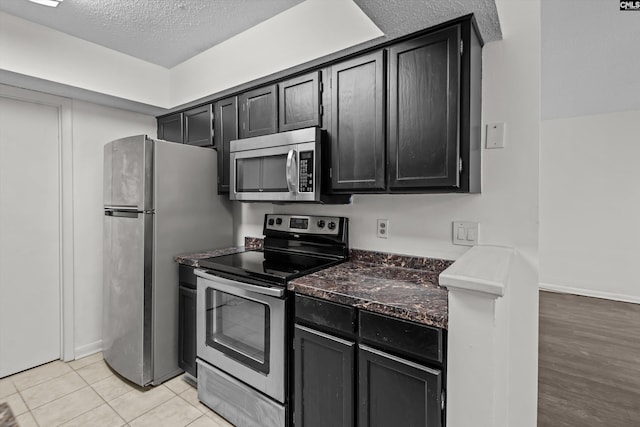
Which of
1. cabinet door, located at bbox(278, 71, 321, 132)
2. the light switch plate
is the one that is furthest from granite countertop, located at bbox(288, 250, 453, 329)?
cabinet door, located at bbox(278, 71, 321, 132)

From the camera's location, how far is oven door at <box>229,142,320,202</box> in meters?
1.83

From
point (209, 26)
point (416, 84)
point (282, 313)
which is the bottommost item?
point (282, 313)

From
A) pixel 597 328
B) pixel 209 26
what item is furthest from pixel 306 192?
pixel 597 328

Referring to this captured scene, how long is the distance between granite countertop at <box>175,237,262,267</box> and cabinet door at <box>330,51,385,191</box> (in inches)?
43.6

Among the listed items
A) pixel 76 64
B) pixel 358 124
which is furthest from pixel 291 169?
pixel 76 64

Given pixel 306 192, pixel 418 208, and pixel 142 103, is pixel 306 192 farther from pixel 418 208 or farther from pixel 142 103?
pixel 142 103

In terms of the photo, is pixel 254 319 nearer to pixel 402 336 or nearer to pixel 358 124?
pixel 402 336

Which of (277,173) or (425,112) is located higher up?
(425,112)

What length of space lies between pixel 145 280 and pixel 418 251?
6.18 feet

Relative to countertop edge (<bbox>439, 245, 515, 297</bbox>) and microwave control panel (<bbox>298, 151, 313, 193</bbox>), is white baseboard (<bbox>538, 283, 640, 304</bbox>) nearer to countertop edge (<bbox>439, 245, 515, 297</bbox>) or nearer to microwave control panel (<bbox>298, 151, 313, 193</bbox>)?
countertop edge (<bbox>439, 245, 515, 297</bbox>)

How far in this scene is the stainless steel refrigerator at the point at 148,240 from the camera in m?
2.14

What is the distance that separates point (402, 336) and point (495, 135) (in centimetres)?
113

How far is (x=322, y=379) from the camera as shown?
4.70 feet

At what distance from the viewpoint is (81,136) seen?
2682 mm
